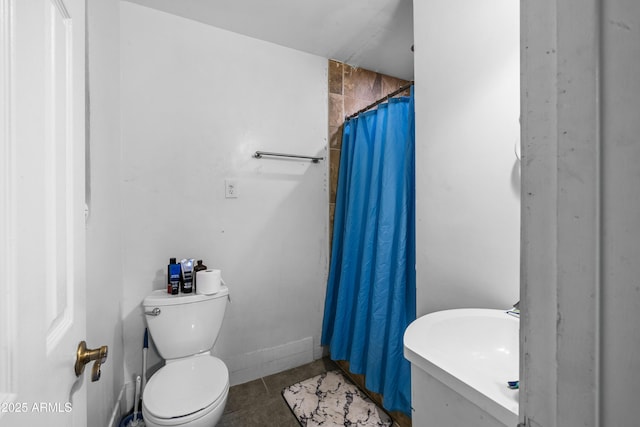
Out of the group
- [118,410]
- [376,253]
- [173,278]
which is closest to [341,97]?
[376,253]

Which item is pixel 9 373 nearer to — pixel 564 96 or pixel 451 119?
pixel 564 96

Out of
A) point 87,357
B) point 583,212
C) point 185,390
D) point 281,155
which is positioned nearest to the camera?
point 583,212

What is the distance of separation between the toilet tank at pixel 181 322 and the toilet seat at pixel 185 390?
0.24 feet

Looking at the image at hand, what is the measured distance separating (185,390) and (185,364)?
0.59ft

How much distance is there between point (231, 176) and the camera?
1797 millimetres

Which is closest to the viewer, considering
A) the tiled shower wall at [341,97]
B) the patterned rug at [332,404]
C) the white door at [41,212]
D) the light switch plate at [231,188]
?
the white door at [41,212]

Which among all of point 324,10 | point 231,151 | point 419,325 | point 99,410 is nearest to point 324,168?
point 231,151

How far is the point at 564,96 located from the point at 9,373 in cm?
69

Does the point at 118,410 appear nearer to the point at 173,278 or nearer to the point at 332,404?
the point at 173,278

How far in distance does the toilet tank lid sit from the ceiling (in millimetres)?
1648

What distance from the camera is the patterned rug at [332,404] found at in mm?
1468

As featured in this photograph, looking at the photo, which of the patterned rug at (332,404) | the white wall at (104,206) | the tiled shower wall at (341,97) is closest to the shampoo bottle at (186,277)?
the white wall at (104,206)

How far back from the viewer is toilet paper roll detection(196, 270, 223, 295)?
1502mm

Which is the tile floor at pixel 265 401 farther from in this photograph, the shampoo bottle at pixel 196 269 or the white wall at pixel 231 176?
the shampoo bottle at pixel 196 269
